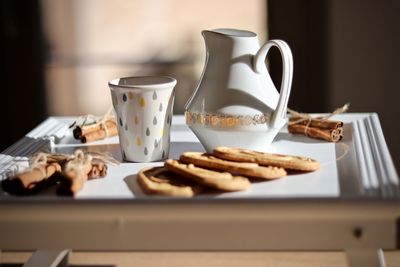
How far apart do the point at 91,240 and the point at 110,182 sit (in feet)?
0.39

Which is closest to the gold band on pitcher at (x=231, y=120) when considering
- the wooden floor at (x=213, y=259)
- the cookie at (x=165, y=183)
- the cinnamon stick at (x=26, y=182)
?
the cookie at (x=165, y=183)

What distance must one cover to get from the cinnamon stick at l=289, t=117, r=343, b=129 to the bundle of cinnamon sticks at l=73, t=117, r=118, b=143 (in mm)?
307

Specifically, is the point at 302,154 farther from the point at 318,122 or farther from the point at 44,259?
the point at 44,259

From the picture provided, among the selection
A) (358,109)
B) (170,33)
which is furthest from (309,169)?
(170,33)

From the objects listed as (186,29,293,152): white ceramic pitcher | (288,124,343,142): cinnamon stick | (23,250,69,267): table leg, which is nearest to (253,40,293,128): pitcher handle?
(186,29,293,152): white ceramic pitcher

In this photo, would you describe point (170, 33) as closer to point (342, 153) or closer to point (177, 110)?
point (177, 110)

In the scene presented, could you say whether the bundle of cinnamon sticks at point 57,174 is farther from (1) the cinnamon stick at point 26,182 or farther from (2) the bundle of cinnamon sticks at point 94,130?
(2) the bundle of cinnamon sticks at point 94,130

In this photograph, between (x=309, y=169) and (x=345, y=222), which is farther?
(x=309, y=169)

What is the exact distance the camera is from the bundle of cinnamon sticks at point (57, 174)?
938 mm

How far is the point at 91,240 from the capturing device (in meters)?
0.90

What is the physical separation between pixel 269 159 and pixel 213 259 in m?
0.70

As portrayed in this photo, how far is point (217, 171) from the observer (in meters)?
1.01

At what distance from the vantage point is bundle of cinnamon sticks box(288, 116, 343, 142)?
1.22m

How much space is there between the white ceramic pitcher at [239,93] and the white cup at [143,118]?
55mm
